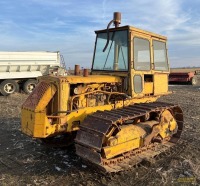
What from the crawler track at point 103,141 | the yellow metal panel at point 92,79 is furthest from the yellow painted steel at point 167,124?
the yellow metal panel at point 92,79

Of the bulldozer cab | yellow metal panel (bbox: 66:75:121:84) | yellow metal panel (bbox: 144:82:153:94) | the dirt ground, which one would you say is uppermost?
the bulldozer cab

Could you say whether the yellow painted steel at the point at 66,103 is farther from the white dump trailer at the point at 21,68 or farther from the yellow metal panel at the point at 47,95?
the white dump trailer at the point at 21,68

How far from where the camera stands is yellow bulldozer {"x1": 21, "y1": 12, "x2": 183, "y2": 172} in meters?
5.05

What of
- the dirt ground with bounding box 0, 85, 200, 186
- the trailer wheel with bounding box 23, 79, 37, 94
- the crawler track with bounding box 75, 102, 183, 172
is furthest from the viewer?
the trailer wheel with bounding box 23, 79, 37, 94

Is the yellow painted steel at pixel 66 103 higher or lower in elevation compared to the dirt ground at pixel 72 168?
higher

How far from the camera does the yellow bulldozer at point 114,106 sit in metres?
5.05

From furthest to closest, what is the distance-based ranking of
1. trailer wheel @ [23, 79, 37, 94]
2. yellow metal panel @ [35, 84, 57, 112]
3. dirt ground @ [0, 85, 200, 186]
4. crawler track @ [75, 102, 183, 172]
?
trailer wheel @ [23, 79, 37, 94] < yellow metal panel @ [35, 84, 57, 112] < dirt ground @ [0, 85, 200, 186] < crawler track @ [75, 102, 183, 172]

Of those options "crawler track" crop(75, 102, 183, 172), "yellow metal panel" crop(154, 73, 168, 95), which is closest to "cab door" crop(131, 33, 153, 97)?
"yellow metal panel" crop(154, 73, 168, 95)

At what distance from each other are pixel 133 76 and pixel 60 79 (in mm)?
1763

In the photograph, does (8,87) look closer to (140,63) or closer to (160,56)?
(160,56)

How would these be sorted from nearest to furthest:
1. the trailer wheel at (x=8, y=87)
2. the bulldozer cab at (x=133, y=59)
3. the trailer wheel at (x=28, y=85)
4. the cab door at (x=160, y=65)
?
the bulldozer cab at (x=133, y=59) → the cab door at (x=160, y=65) → the trailer wheel at (x=8, y=87) → the trailer wheel at (x=28, y=85)

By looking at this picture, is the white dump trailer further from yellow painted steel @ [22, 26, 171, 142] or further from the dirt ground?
yellow painted steel @ [22, 26, 171, 142]

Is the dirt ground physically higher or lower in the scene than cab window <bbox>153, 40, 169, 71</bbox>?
lower

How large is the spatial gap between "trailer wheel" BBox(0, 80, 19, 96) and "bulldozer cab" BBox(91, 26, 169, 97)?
35.8ft
